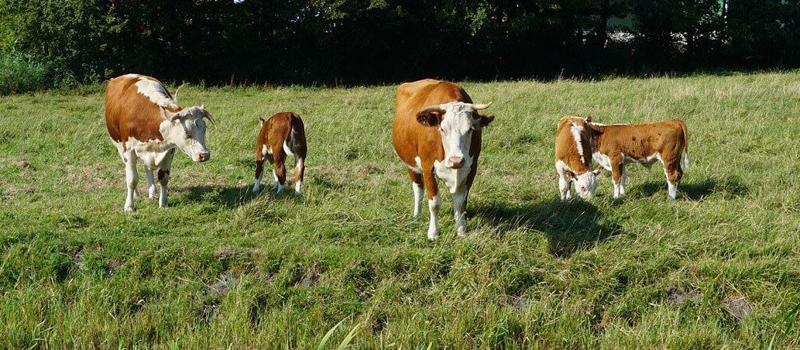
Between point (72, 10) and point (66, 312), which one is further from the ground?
point (72, 10)

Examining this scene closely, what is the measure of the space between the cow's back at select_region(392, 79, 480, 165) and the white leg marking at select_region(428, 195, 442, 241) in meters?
0.43

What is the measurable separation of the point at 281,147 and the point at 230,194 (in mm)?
875

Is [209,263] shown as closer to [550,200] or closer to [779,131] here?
[550,200]

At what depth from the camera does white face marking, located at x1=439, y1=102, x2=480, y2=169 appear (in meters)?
6.68

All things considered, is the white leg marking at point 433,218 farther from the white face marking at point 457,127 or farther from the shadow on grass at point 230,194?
the shadow on grass at point 230,194

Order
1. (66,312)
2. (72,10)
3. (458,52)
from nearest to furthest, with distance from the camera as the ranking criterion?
(66,312)
(72,10)
(458,52)

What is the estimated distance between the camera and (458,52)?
95.4ft

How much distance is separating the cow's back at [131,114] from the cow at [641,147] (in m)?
5.45

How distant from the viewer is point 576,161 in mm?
9141

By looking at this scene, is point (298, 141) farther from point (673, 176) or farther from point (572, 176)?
point (673, 176)

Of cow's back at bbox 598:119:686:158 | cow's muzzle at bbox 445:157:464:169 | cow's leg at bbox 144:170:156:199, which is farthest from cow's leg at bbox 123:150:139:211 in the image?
cow's back at bbox 598:119:686:158

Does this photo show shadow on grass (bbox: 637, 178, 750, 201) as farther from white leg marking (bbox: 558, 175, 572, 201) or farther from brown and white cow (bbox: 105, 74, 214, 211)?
brown and white cow (bbox: 105, 74, 214, 211)

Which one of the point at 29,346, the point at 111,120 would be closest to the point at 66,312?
the point at 29,346

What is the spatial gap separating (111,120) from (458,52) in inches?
823
